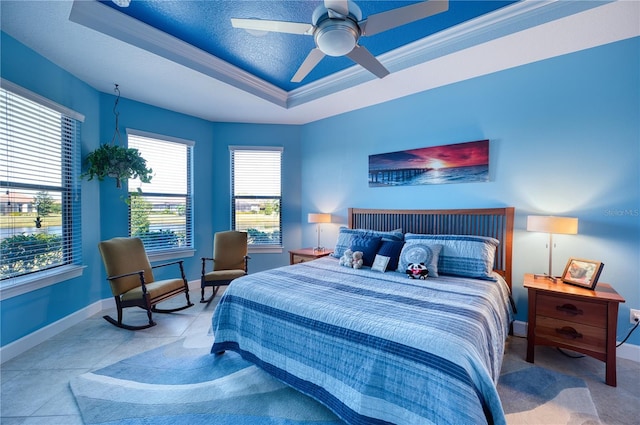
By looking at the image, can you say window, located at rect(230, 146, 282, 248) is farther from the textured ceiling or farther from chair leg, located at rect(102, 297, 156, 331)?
chair leg, located at rect(102, 297, 156, 331)

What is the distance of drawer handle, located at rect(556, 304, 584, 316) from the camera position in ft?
7.36

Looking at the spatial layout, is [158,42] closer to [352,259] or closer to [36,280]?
[36,280]

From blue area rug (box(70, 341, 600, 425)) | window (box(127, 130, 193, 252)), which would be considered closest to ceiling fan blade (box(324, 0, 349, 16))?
blue area rug (box(70, 341, 600, 425))

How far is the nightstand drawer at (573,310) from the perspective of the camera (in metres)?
2.15

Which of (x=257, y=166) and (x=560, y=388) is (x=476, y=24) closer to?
(x=560, y=388)

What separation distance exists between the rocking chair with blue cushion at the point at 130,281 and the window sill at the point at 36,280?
0.47m

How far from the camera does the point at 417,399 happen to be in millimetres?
1345

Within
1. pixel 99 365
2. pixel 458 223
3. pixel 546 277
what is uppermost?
pixel 458 223

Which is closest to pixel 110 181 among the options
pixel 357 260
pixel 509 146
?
pixel 357 260

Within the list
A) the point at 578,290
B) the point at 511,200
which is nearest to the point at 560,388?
the point at 578,290

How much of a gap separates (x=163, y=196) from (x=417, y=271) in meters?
3.84

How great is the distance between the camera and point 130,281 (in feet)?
10.4

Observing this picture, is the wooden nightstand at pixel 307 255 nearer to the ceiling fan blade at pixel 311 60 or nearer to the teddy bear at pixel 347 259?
the teddy bear at pixel 347 259

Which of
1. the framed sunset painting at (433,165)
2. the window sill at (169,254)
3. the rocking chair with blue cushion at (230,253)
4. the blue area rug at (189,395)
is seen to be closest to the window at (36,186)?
the window sill at (169,254)
